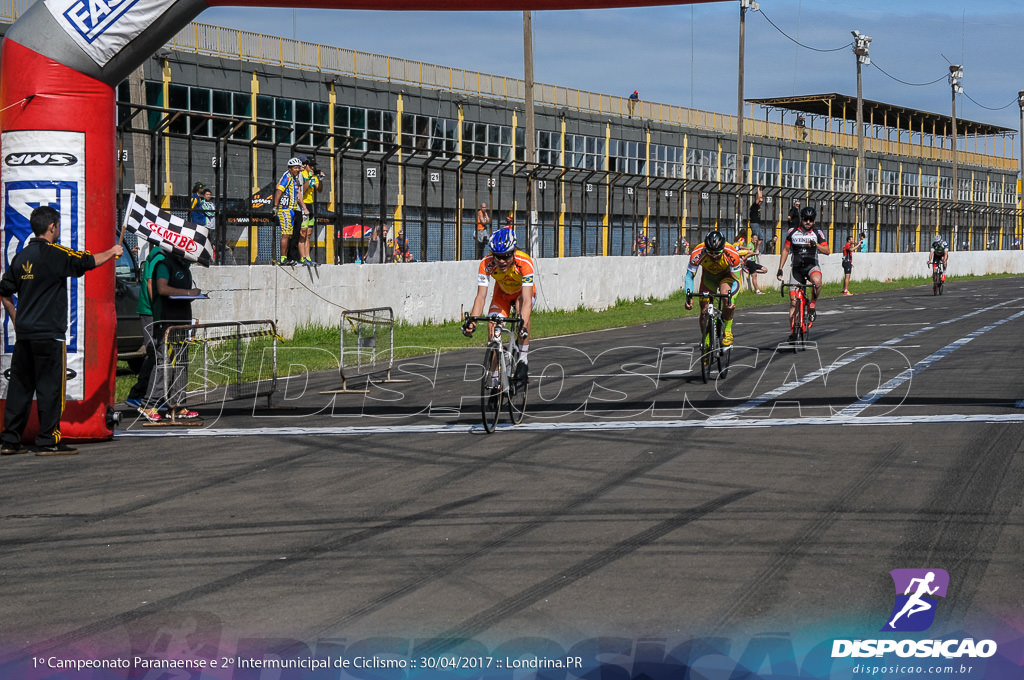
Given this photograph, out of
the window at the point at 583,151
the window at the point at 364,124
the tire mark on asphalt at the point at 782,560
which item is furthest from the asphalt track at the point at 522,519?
the window at the point at 583,151

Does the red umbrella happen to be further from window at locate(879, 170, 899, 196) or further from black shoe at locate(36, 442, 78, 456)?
window at locate(879, 170, 899, 196)

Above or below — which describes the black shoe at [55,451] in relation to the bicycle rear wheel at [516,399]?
below

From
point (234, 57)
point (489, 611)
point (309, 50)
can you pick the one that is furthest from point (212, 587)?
point (309, 50)

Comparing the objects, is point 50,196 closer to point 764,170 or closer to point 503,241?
point 503,241

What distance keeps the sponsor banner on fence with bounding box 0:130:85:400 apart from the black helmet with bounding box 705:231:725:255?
6.74m

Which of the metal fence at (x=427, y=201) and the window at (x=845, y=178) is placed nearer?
the metal fence at (x=427, y=201)

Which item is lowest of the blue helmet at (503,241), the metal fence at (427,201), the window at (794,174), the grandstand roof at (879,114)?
the blue helmet at (503,241)

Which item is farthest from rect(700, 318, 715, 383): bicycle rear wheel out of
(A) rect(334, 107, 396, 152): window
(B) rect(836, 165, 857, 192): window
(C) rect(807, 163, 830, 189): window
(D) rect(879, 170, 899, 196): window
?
(D) rect(879, 170, 899, 196): window

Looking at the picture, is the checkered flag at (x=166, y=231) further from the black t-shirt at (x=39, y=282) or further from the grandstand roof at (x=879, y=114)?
the grandstand roof at (x=879, y=114)

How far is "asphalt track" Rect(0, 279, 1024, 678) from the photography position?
5000 millimetres

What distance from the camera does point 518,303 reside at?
1116 centimetres

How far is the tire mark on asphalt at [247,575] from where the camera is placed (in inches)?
188

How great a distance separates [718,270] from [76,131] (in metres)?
7.19

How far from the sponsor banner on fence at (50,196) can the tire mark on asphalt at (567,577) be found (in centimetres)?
572
